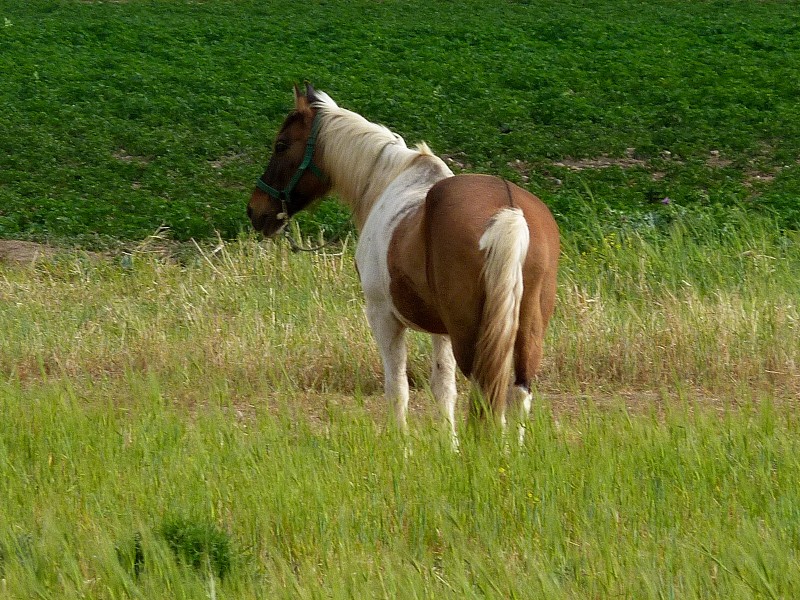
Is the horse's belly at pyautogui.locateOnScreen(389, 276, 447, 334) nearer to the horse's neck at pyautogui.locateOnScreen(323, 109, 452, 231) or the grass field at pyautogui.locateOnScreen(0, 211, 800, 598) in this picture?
the grass field at pyautogui.locateOnScreen(0, 211, 800, 598)

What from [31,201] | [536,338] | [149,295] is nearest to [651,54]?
[31,201]

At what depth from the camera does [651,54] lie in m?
22.5

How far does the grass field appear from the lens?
3102 mm

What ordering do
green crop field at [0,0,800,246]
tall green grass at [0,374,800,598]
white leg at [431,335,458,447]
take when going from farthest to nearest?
green crop field at [0,0,800,246] → white leg at [431,335,458,447] → tall green grass at [0,374,800,598]

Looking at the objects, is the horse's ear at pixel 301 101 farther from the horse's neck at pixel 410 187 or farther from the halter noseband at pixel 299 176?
the horse's neck at pixel 410 187

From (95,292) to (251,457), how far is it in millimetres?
4770

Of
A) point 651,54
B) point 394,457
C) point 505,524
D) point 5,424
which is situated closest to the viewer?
point 505,524

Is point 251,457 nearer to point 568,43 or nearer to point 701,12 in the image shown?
point 568,43

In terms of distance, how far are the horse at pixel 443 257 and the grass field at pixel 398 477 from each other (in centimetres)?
32

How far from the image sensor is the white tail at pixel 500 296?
4.16 metres

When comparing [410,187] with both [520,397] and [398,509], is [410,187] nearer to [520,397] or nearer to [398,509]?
[520,397]

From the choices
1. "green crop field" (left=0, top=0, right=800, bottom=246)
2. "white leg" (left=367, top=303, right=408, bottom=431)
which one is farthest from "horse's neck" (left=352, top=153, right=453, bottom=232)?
"green crop field" (left=0, top=0, right=800, bottom=246)

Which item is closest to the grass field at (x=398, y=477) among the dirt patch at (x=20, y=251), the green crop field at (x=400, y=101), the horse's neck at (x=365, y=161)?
the horse's neck at (x=365, y=161)

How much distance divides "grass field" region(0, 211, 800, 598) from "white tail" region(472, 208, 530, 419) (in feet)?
0.86
